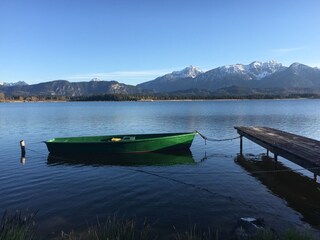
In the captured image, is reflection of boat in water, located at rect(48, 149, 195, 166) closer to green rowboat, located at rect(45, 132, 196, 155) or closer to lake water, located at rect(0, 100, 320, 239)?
lake water, located at rect(0, 100, 320, 239)

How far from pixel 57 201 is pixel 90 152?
1166 cm

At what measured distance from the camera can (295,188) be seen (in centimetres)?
1819

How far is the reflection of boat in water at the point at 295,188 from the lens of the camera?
575 inches

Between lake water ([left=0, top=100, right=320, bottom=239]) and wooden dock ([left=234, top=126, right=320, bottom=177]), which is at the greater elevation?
wooden dock ([left=234, top=126, right=320, bottom=177])

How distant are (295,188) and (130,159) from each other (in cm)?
1316

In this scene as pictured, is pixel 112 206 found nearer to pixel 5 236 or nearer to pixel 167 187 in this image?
pixel 167 187

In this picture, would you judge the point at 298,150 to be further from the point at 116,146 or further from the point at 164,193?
the point at 116,146

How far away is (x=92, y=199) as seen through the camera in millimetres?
16391

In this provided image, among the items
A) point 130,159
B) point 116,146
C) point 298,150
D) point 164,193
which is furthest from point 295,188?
point 116,146

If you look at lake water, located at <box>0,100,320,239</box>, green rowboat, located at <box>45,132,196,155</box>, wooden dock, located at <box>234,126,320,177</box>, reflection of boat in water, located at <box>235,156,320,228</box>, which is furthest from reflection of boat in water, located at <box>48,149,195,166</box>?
wooden dock, located at <box>234,126,320,177</box>

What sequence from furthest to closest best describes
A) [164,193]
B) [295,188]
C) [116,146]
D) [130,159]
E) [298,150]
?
[116,146], [130,159], [295,188], [298,150], [164,193]

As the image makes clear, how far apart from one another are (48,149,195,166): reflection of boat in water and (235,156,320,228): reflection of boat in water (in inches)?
205

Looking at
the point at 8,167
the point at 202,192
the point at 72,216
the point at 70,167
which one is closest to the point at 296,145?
the point at 202,192

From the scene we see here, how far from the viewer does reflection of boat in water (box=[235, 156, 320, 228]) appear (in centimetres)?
1459
